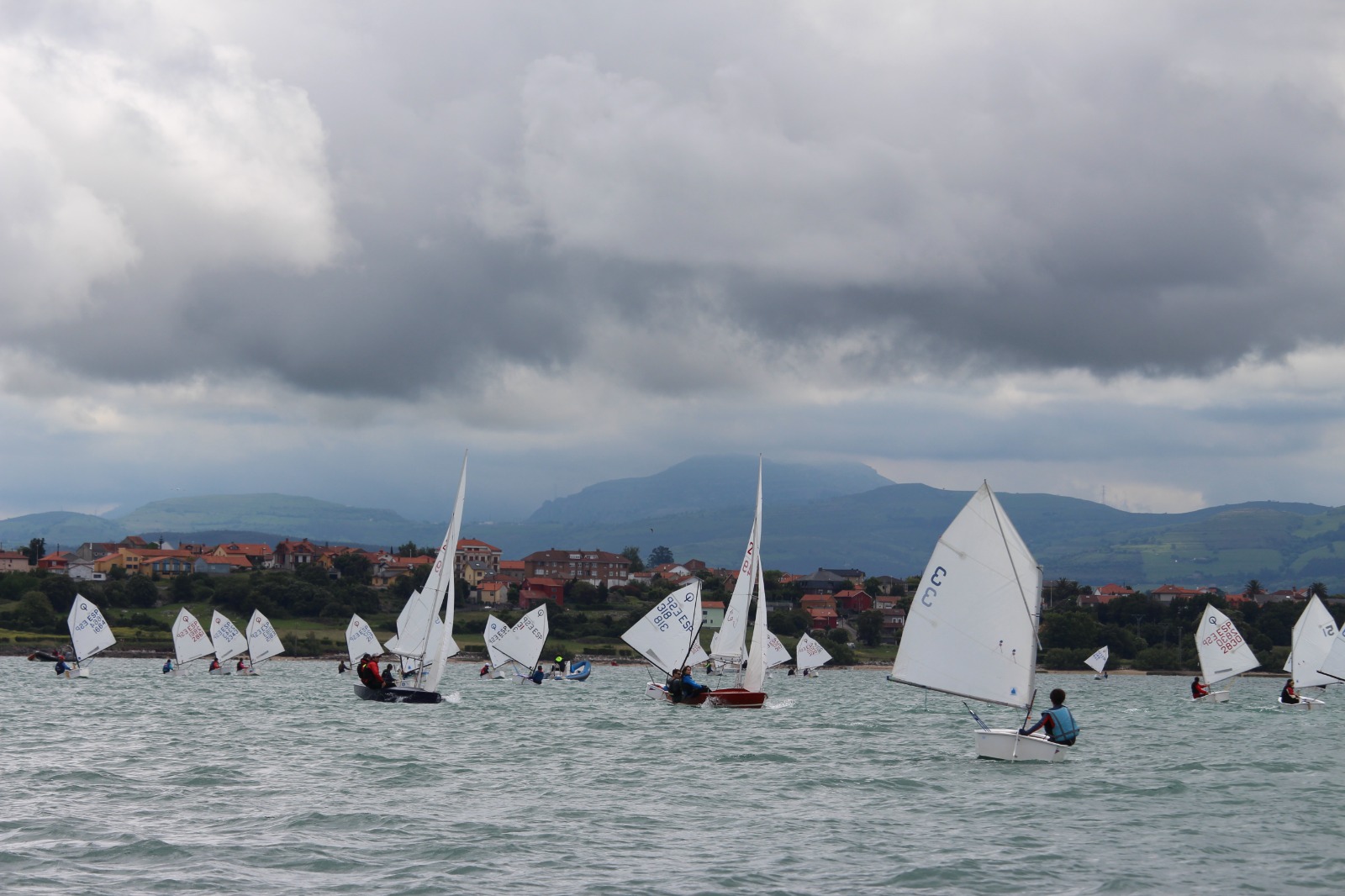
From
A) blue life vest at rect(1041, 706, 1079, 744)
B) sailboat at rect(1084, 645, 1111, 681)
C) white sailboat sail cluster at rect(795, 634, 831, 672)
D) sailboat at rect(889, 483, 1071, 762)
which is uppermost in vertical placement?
sailboat at rect(889, 483, 1071, 762)

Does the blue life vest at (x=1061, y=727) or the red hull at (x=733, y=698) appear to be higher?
the blue life vest at (x=1061, y=727)

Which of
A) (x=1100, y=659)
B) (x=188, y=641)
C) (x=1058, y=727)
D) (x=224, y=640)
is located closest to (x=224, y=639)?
(x=224, y=640)

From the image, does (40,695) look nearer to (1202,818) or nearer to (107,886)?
(107,886)

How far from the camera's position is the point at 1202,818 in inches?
1061

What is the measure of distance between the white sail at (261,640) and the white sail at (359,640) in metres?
5.34

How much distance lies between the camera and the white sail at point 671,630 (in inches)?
2517

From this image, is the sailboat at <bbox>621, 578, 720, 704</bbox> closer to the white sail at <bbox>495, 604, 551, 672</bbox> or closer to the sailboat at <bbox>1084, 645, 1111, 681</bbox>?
the white sail at <bbox>495, 604, 551, 672</bbox>

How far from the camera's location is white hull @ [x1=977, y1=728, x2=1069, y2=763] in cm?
3428

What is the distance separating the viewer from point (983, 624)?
3481cm

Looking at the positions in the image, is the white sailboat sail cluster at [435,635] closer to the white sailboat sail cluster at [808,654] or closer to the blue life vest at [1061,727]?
the blue life vest at [1061,727]

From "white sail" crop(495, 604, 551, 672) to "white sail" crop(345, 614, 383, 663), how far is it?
58.3 ft

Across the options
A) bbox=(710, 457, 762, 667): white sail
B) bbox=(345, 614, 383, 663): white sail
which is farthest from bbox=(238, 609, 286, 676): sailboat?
bbox=(710, 457, 762, 667): white sail

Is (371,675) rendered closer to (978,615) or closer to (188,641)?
(978,615)

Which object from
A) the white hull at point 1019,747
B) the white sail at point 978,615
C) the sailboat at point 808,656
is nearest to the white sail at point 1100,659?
the sailboat at point 808,656
